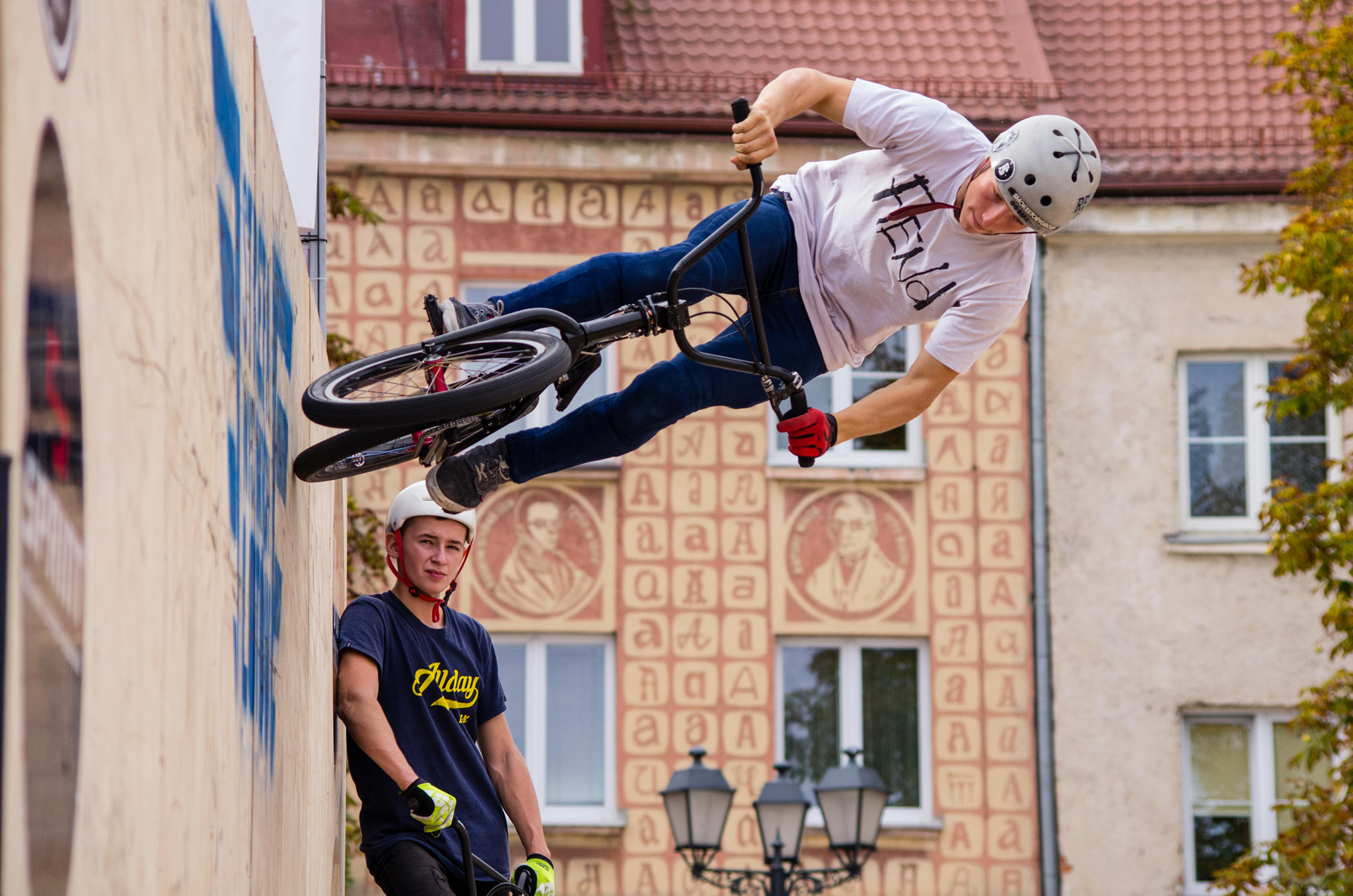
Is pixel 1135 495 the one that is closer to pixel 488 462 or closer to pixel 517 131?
pixel 517 131

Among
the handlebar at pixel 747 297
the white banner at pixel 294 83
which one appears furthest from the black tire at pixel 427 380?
the white banner at pixel 294 83

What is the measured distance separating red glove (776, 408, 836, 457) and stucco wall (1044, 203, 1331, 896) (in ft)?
34.8

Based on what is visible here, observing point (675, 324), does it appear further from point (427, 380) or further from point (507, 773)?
point (507, 773)

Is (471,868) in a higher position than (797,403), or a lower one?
lower

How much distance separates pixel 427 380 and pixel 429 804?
1.19 meters

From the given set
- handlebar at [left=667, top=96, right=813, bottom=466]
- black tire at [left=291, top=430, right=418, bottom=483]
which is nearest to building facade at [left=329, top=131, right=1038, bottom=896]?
black tire at [left=291, top=430, right=418, bottom=483]

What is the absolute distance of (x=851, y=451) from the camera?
1509 centimetres

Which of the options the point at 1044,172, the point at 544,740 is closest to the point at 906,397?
the point at 1044,172

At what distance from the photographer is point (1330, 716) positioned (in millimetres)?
9508

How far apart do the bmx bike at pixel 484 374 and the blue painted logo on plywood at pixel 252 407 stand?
7.0 inches

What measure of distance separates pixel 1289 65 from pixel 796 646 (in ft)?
22.3

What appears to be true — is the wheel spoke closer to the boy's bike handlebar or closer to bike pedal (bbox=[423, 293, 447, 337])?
bike pedal (bbox=[423, 293, 447, 337])

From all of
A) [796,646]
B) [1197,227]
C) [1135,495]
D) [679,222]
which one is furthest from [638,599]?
[1197,227]

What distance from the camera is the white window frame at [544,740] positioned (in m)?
14.4
